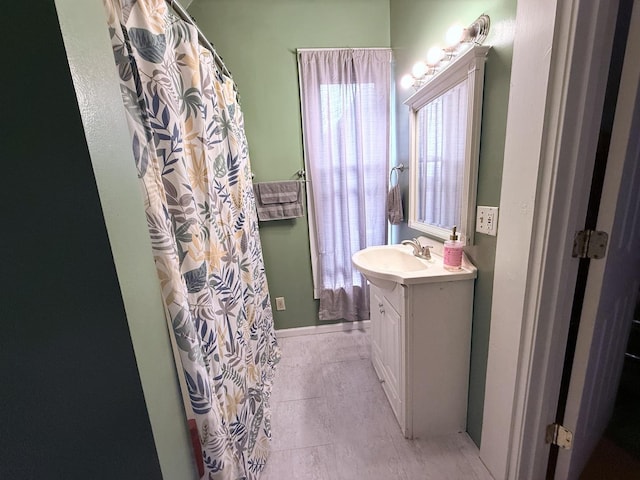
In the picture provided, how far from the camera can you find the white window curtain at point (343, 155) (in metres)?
1.90

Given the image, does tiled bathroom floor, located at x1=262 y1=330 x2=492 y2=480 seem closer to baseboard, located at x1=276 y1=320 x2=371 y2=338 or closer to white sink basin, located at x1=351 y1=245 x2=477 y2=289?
baseboard, located at x1=276 y1=320 x2=371 y2=338

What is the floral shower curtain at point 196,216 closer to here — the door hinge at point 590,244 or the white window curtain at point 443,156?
the white window curtain at point 443,156

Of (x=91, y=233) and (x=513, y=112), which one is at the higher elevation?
(x=513, y=112)

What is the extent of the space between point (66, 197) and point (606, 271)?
1.50 m

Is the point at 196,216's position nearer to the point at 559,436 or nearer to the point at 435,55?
the point at 435,55

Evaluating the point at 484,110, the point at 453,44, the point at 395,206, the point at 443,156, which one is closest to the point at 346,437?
Answer: the point at 395,206

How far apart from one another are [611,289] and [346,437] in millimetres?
1346

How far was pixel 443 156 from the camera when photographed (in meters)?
1.40

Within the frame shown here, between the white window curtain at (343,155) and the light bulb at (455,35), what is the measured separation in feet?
2.80

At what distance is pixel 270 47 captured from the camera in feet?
6.18

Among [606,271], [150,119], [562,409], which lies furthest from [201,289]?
[562,409]

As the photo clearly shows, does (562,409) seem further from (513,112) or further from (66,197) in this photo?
(66,197)

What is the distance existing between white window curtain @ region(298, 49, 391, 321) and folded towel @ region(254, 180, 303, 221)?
0.12 metres

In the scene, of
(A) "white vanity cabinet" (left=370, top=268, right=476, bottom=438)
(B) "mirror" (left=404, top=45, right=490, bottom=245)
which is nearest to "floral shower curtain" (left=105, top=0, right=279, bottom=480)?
(A) "white vanity cabinet" (left=370, top=268, right=476, bottom=438)
